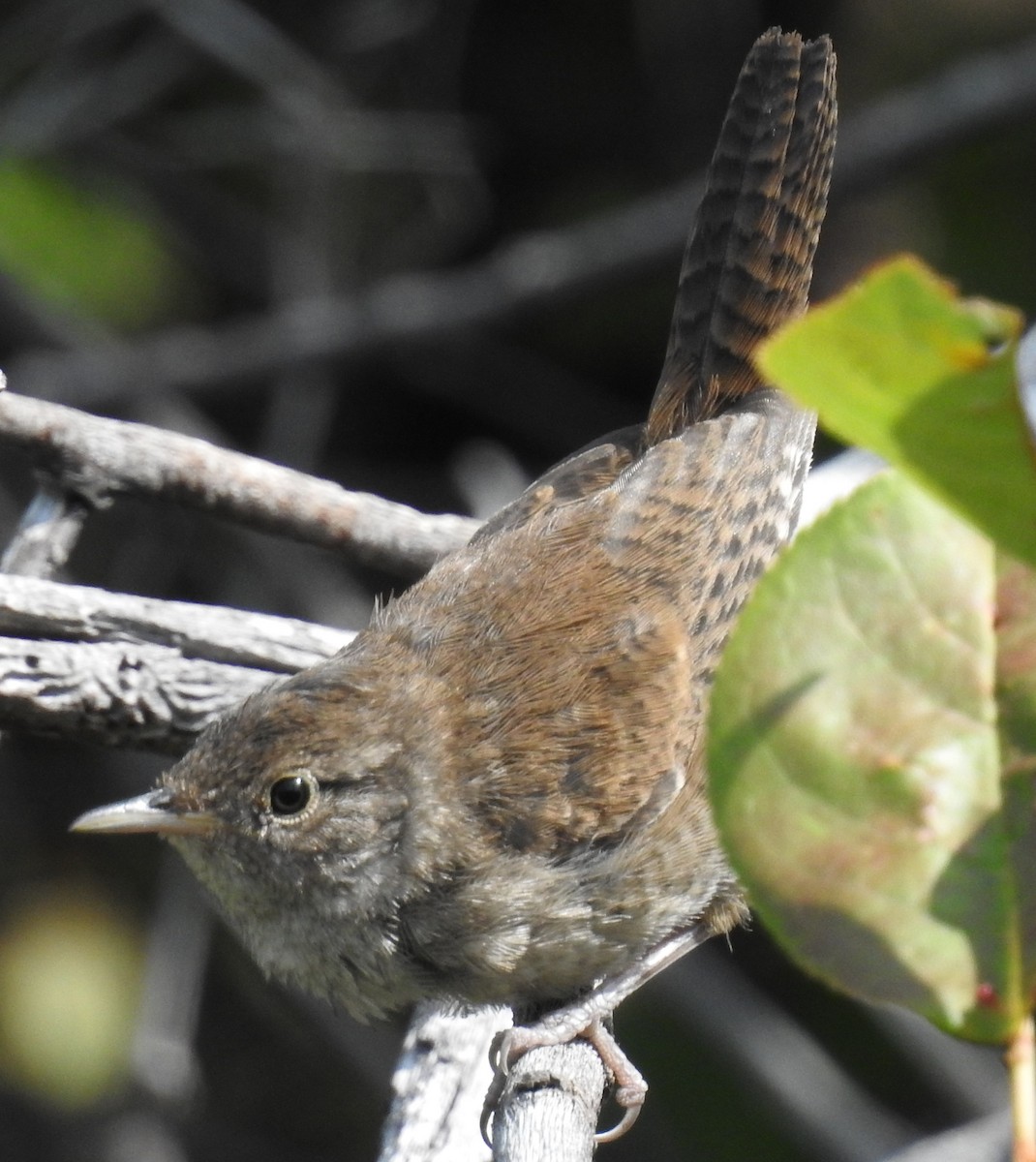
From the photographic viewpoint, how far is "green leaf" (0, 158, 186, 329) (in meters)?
4.86

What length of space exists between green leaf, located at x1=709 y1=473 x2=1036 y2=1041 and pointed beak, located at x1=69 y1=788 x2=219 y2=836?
1.94m

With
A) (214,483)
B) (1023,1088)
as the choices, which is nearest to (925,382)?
(1023,1088)

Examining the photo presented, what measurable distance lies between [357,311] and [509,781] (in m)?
2.90

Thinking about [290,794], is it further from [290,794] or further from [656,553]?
[656,553]

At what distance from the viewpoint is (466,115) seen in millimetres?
→ 6234

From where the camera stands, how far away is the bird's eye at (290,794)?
284cm

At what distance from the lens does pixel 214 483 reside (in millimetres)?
3205

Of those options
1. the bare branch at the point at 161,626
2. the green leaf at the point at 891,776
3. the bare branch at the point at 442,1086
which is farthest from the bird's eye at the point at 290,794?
the green leaf at the point at 891,776

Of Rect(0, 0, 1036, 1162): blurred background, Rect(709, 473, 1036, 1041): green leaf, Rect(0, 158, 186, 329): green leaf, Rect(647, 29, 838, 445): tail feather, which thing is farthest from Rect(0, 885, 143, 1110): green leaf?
Rect(709, 473, 1036, 1041): green leaf

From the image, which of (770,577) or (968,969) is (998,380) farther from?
(968,969)

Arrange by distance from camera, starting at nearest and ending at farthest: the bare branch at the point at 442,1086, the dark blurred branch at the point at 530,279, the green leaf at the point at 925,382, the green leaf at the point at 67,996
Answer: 1. the green leaf at the point at 925,382
2. the bare branch at the point at 442,1086
3. the green leaf at the point at 67,996
4. the dark blurred branch at the point at 530,279

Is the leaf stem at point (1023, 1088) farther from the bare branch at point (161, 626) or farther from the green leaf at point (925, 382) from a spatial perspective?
the bare branch at point (161, 626)

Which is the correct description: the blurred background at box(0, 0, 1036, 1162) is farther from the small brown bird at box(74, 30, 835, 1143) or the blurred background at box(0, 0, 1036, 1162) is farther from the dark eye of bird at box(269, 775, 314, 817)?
the dark eye of bird at box(269, 775, 314, 817)

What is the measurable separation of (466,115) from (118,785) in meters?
3.03
